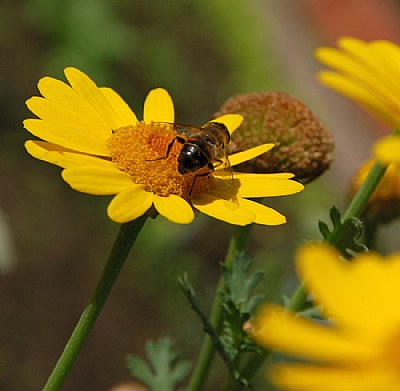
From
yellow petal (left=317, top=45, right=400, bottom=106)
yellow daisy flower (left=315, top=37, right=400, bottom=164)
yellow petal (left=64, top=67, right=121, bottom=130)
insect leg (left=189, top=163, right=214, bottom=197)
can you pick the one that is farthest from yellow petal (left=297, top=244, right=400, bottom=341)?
yellow petal (left=64, top=67, right=121, bottom=130)

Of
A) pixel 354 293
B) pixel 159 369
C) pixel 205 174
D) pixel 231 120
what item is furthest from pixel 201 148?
pixel 354 293

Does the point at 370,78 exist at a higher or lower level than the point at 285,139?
higher

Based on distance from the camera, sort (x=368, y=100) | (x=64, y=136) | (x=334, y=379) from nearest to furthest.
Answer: (x=334, y=379) → (x=368, y=100) → (x=64, y=136)

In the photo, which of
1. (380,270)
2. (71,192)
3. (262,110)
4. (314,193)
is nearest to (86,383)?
(71,192)

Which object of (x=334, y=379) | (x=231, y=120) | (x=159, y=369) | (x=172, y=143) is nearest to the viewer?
(x=334, y=379)

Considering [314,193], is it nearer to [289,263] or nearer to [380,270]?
[289,263]

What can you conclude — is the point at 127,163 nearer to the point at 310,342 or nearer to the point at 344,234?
the point at 344,234

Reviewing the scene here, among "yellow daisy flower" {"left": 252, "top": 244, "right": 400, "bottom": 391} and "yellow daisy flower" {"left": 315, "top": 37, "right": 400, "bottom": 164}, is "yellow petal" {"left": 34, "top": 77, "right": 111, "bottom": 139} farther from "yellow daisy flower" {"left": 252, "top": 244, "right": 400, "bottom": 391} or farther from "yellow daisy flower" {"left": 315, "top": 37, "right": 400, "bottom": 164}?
"yellow daisy flower" {"left": 252, "top": 244, "right": 400, "bottom": 391}
